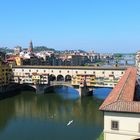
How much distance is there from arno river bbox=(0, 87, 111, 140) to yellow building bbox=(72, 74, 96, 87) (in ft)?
6.35

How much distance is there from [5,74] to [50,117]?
66.3 ft

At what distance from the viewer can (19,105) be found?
A: 40938mm

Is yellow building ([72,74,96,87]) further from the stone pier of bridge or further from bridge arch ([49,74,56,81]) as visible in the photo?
bridge arch ([49,74,56,81])

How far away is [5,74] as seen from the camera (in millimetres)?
51719

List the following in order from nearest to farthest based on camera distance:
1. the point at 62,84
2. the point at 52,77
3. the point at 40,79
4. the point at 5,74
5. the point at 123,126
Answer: the point at 123,126 → the point at 62,84 → the point at 40,79 → the point at 5,74 → the point at 52,77

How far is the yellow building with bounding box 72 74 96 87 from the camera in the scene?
157ft

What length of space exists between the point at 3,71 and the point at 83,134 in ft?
91.6

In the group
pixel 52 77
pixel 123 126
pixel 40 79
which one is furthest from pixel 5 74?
pixel 123 126

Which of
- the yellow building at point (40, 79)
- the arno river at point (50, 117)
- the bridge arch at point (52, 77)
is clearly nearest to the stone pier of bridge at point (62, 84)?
the yellow building at point (40, 79)

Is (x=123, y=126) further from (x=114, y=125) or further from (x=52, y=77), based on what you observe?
(x=52, y=77)

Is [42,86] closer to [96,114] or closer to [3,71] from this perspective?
[3,71]

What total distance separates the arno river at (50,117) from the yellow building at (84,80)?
1.93m

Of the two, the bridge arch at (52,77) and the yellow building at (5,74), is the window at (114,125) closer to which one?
the yellow building at (5,74)

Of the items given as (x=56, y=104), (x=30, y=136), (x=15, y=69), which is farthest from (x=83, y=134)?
(x=15, y=69)
